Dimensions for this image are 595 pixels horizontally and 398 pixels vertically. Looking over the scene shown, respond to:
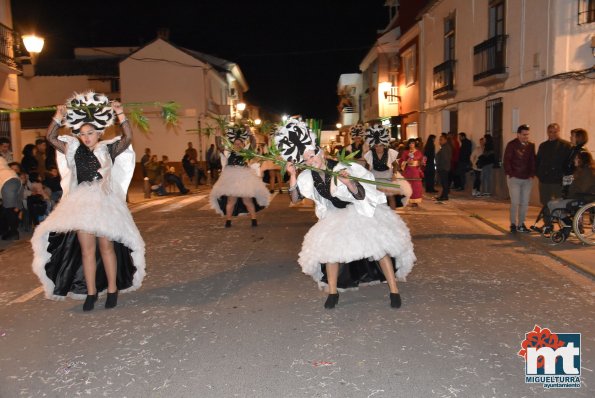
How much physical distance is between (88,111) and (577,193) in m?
7.23

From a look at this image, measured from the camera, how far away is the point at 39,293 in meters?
6.66

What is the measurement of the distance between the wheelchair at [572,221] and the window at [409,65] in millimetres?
19484

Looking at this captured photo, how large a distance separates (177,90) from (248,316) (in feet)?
106

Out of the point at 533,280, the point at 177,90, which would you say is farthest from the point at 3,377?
the point at 177,90

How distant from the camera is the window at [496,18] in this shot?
56.9 feet

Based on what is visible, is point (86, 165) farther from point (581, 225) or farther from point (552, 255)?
point (581, 225)

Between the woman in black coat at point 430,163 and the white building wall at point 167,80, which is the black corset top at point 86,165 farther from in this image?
the white building wall at point 167,80

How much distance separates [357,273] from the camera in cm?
629

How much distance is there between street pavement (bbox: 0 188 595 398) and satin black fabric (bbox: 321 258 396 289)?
0.16 m

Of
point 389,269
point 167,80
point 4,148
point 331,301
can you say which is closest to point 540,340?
point 389,269

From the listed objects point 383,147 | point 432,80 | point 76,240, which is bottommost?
point 76,240

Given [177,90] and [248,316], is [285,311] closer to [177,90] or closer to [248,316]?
[248,316]

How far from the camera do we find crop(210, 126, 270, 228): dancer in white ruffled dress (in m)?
10.8

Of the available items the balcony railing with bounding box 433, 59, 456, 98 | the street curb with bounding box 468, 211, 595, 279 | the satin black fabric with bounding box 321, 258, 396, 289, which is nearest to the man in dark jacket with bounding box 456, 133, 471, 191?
the balcony railing with bounding box 433, 59, 456, 98
